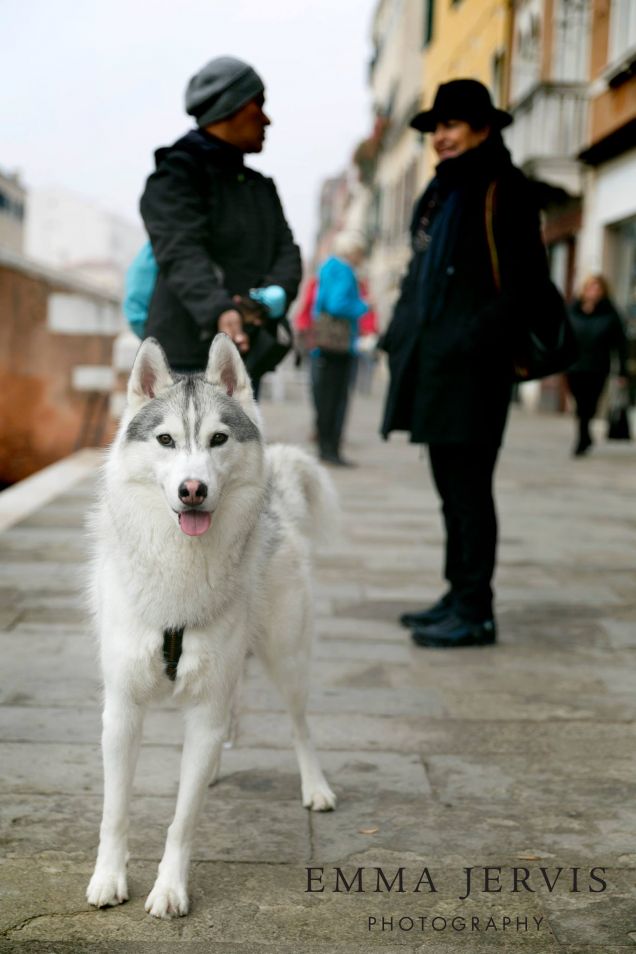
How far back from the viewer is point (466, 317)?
191 inches

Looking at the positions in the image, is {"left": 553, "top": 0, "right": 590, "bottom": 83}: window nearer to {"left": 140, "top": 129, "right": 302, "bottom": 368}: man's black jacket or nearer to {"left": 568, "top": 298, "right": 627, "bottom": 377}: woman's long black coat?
{"left": 568, "top": 298, "right": 627, "bottom": 377}: woman's long black coat

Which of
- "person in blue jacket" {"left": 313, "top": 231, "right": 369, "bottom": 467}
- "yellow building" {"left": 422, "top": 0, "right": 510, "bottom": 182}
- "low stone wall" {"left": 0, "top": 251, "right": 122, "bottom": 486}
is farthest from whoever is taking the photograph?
"yellow building" {"left": 422, "top": 0, "right": 510, "bottom": 182}

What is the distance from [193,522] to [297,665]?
825mm

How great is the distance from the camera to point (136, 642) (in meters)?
2.84

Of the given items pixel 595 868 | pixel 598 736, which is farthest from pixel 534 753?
pixel 595 868

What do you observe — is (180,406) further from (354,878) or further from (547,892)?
(547,892)

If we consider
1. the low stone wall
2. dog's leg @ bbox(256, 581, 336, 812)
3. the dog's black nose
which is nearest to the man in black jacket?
dog's leg @ bbox(256, 581, 336, 812)

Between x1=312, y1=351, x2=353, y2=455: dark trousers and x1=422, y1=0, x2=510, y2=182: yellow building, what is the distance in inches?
464

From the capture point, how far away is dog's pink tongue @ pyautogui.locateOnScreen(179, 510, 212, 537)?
2723 mm

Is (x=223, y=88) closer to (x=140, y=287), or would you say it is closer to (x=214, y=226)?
(x=214, y=226)

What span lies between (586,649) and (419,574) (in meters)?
1.62

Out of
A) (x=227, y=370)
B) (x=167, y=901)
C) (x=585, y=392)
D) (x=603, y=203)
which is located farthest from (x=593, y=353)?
(x=167, y=901)

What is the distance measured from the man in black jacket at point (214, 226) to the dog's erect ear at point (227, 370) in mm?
822

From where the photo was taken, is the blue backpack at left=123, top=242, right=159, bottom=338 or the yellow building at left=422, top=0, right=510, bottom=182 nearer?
the blue backpack at left=123, top=242, right=159, bottom=338
